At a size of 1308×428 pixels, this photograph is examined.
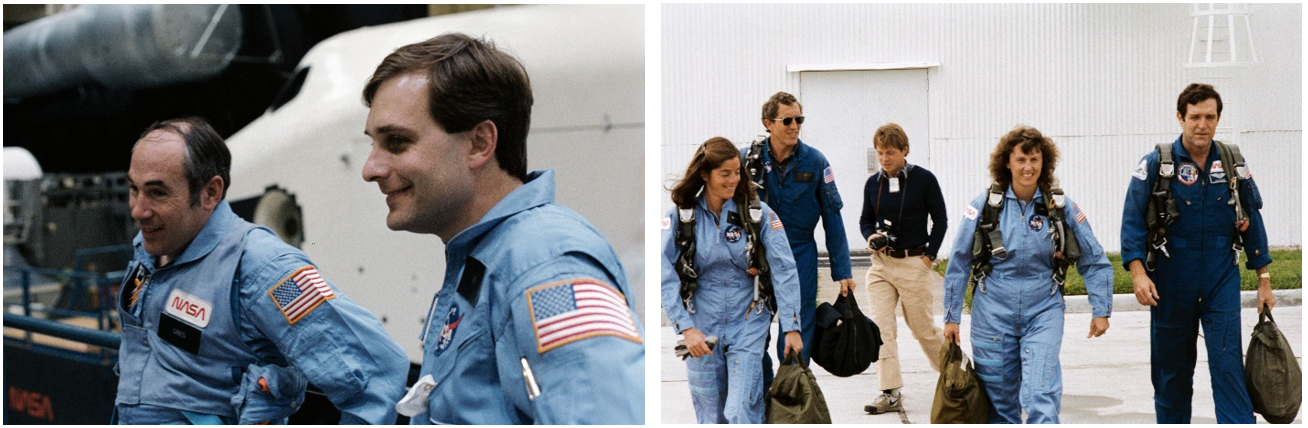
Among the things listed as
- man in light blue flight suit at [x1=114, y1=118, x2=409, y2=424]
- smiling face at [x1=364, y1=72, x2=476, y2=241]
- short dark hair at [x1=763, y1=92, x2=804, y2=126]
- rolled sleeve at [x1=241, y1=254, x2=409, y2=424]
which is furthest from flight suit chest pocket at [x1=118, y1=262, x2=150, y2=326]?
short dark hair at [x1=763, y1=92, x2=804, y2=126]

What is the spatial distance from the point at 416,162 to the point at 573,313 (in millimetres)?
970

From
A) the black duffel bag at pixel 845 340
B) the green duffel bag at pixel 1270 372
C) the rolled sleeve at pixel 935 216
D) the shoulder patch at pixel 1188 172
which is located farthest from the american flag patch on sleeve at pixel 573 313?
the green duffel bag at pixel 1270 372

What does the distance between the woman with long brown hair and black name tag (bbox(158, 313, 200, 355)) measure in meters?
1.53

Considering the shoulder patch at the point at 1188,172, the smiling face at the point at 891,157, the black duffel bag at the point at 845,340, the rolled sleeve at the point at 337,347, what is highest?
the smiling face at the point at 891,157

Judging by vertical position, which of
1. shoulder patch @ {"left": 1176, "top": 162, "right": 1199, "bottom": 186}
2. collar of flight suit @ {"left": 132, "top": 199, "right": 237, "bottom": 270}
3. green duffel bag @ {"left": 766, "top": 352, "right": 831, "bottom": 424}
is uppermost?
shoulder patch @ {"left": 1176, "top": 162, "right": 1199, "bottom": 186}

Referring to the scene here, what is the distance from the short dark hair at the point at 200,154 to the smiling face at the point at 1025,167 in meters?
2.72

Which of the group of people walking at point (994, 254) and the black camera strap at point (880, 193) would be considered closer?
the group of people walking at point (994, 254)

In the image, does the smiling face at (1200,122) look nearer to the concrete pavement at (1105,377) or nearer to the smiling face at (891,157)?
the concrete pavement at (1105,377)

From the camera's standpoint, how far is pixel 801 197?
12.9 feet

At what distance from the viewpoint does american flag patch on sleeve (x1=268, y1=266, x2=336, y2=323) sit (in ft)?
9.70

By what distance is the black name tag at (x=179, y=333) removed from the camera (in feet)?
10.2

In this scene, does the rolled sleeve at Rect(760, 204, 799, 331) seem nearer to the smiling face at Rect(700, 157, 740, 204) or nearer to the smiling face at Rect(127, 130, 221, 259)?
the smiling face at Rect(700, 157, 740, 204)

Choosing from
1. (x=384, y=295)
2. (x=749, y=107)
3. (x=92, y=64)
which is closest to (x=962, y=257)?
(x=749, y=107)

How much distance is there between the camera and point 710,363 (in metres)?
3.81
